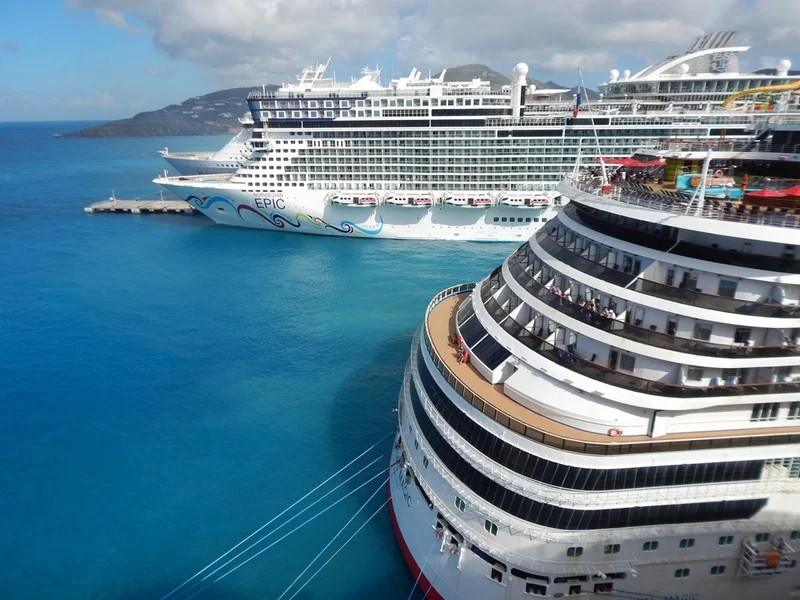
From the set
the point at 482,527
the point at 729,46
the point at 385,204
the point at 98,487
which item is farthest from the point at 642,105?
the point at 98,487

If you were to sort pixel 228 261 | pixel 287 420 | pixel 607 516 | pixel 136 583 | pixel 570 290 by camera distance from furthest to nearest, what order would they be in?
pixel 228 261 → pixel 287 420 → pixel 136 583 → pixel 570 290 → pixel 607 516

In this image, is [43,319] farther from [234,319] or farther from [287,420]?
[287,420]

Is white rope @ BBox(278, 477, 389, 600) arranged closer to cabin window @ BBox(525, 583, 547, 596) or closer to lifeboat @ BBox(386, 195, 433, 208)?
cabin window @ BBox(525, 583, 547, 596)

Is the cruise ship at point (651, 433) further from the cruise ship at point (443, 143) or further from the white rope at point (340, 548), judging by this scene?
the cruise ship at point (443, 143)

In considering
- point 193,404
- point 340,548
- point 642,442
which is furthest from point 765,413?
point 193,404

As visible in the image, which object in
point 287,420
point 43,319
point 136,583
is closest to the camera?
point 136,583

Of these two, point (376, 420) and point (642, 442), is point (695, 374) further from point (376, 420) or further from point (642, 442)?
point (376, 420)

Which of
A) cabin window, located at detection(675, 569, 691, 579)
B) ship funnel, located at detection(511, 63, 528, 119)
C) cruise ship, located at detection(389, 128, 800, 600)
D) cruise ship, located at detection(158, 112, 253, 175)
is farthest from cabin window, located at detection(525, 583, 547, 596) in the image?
cruise ship, located at detection(158, 112, 253, 175)
